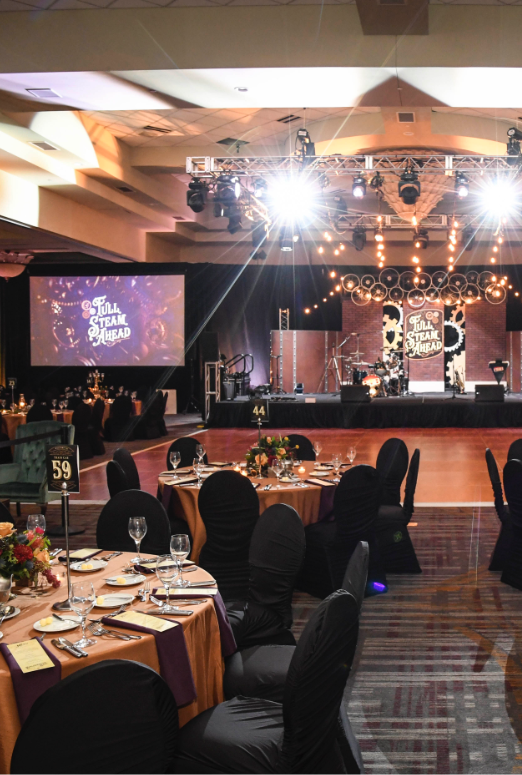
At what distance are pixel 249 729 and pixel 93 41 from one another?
20.6 feet

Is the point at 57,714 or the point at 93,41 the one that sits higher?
the point at 93,41

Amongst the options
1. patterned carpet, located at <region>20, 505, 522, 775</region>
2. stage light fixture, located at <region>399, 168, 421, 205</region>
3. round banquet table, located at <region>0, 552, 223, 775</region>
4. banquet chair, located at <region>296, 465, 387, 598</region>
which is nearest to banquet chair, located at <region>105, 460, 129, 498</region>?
banquet chair, located at <region>296, 465, 387, 598</region>

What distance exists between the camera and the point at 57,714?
1721 millimetres

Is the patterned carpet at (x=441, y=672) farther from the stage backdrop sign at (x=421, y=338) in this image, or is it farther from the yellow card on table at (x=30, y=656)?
the stage backdrop sign at (x=421, y=338)

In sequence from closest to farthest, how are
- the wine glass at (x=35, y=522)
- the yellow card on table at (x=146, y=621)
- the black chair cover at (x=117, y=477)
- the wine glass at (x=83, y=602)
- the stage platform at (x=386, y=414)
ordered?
the wine glass at (x=83, y=602), the yellow card on table at (x=146, y=621), the wine glass at (x=35, y=522), the black chair cover at (x=117, y=477), the stage platform at (x=386, y=414)

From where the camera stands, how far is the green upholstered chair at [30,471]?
264 inches

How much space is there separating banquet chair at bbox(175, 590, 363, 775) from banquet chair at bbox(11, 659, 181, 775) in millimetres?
301

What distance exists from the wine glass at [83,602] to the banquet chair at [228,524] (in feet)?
5.53

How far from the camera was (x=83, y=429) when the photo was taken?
10.7m

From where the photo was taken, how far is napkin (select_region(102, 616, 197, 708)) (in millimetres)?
2355

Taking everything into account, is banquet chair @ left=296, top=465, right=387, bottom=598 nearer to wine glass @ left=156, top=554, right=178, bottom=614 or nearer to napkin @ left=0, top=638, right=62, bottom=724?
wine glass @ left=156, top=554, right=178, bottom=614

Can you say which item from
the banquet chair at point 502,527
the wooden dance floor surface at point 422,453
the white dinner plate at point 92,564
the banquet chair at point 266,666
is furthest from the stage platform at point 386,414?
the banquet chair at point 266,666

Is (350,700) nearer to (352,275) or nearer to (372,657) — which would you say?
(372,657)

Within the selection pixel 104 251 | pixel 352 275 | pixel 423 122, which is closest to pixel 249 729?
pixel 423 122
